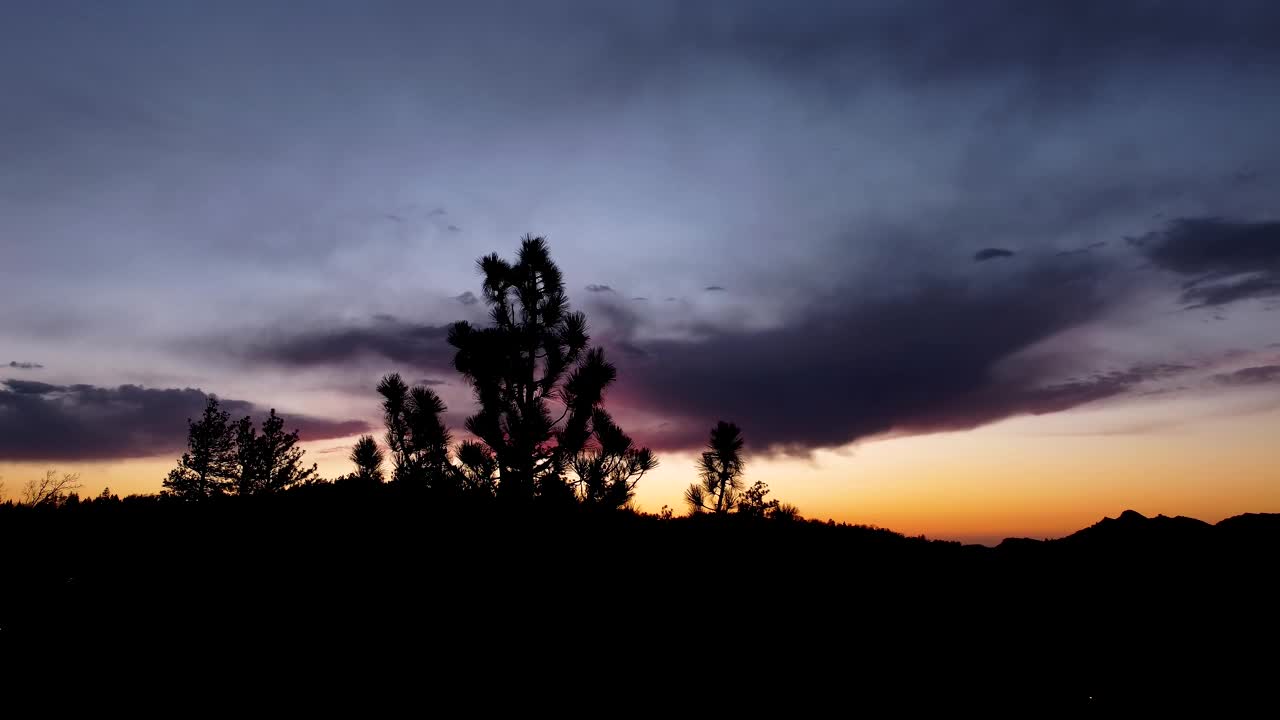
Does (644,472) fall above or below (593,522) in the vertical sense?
above

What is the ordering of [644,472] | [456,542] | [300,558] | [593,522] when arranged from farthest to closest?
[644,472], [593,522], [456,542], [300,558]

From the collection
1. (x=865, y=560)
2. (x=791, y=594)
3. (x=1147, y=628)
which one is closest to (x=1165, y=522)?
(x=1147, y=628)

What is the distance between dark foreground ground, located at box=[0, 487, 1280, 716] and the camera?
429 inches

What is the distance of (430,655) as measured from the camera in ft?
36.5

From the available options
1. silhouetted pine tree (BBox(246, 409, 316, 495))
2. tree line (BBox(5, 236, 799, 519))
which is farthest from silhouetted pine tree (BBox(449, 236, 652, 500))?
silhouetted pine tree (BBox(246, 409, 316, 495))

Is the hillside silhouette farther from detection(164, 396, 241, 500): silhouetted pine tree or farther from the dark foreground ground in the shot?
detection(164, 396, 241, 500): silhouetted pine tree

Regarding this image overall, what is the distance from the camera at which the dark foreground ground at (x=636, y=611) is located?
10891 millimetres

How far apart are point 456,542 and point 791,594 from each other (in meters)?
7.63

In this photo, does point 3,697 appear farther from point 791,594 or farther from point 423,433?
point 423,433

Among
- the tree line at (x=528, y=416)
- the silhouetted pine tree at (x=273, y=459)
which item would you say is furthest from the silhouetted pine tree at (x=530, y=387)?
the silhouetted pine tree at (x=273, y=459)

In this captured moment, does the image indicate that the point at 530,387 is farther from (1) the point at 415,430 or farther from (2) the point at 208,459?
Answer: (2) the point at 208,459

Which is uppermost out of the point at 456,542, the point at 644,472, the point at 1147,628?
the point at 644,472

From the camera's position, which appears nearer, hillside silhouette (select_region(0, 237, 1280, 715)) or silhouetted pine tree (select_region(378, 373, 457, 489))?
hillside silhouette (select_region(0, 237, 1280, 715))

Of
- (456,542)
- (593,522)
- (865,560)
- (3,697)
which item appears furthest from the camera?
(593,522)
